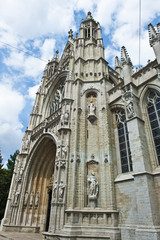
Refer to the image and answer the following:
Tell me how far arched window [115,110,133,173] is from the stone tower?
0.06 meters

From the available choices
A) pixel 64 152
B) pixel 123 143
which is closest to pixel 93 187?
pixel 64 152

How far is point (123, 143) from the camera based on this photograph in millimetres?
11219

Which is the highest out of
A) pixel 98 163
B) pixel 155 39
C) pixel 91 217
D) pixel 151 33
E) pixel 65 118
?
pixel 151 33

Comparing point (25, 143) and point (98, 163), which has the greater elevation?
point (25, 143)

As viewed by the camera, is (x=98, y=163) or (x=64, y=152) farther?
(x=64, y=152)

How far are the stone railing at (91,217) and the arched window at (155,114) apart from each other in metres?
4.07

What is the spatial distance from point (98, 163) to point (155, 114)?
15.1 ft

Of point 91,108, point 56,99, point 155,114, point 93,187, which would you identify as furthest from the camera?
point 56,99

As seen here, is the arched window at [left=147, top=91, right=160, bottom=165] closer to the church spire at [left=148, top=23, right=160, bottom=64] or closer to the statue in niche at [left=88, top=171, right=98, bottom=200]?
the church spire at [left=148, top=23, right=160, bottom=64]

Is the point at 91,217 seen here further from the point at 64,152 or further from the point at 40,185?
the point at 40,185

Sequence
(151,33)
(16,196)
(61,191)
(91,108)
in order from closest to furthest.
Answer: (61,191) → (151,33) → (91,108) → (16,196)

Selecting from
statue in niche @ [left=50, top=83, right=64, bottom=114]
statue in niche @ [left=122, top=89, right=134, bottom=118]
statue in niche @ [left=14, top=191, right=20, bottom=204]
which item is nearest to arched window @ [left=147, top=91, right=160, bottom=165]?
statue in niche @ [left=122, top=89, right=134, bottom=118]

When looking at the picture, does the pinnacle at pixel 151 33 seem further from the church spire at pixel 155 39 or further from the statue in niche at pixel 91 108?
the statue in niche at pixel 91 108

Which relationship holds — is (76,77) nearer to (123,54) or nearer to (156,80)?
(123,54)
